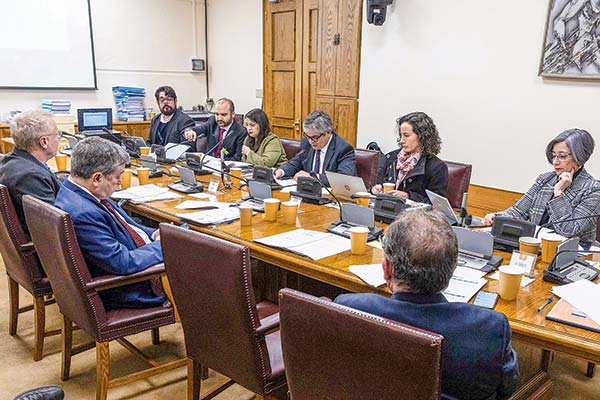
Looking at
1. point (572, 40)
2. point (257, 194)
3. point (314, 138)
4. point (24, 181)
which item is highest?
point (572, 40)

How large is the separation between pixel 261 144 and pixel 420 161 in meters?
1.38

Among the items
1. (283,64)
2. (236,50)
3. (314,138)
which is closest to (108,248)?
Answer: (314,138)

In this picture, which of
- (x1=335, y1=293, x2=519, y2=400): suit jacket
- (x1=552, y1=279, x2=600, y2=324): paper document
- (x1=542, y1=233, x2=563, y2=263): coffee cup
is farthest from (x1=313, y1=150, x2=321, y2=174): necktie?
(x1=335, y1=293, x2=519, y2=400): suit jacket

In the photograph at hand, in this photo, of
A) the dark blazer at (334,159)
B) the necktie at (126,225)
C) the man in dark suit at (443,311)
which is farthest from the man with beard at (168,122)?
the man in dark suit at (443,311)

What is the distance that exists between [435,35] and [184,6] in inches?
140

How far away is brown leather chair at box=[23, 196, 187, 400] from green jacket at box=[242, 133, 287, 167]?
6.22ft

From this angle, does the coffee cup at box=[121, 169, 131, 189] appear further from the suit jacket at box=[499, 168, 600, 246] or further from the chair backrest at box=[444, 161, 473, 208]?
the suit jacket at box=[499, 168, 600, 246]

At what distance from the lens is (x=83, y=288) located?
71.8 inches

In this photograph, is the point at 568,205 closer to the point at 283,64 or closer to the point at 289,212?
the point at 289,212

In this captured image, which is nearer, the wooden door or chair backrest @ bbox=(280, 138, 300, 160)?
chair backrest @ bbox=(280, 138, 300, 160)

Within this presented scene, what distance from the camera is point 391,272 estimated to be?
118 centimetres

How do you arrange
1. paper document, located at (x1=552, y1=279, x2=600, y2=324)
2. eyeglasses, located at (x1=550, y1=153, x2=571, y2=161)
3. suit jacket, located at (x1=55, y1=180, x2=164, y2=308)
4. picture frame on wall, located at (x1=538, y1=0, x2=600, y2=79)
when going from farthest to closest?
picture frame on wall, located at (x1=538, y1=0, x2=600, y2=79) → eyeglasses, located at (x1=550, y1=153, x2=571, y2=161) → suit jacket, located at (x1=55, y1=180, x2=164, y2=308) → paper document, located at (x1=552, y1=279, x2=600, y2=324)

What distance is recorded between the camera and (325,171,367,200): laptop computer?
2525 mm

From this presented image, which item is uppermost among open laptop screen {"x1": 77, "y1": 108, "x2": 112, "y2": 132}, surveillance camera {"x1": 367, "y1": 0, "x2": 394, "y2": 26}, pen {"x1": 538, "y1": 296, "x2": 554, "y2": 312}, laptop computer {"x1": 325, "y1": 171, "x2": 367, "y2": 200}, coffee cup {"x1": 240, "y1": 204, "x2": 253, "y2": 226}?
surveillance camera {"x1": 367, "y1": 0, "x2": 394, "y2": 26}
